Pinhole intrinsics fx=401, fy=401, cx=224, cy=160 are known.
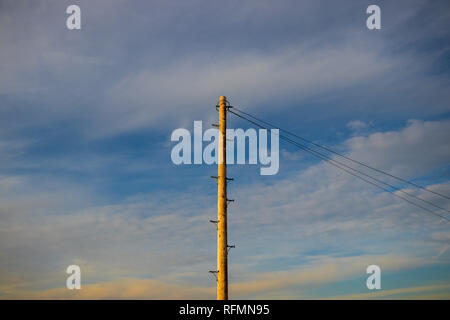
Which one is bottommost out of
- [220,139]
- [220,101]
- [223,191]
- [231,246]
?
[231,246]

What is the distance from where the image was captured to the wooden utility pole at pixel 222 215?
17078mm

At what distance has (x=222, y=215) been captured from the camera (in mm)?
17719

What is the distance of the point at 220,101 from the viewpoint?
19.6 m

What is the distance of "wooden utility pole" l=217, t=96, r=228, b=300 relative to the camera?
56.0 ft

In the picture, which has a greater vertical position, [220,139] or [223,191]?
[220,139]
